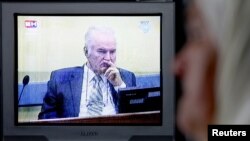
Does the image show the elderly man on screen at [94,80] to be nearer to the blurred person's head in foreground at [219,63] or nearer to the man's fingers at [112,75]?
the man's fingers at [112,75]

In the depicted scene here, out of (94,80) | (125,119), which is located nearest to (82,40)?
(94,80)

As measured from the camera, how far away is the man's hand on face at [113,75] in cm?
184

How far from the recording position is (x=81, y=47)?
1830mm

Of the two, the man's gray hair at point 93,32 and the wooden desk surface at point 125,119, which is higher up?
the man's gray hair at point 93,32

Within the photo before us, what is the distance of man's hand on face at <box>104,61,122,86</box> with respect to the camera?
6.05 feet

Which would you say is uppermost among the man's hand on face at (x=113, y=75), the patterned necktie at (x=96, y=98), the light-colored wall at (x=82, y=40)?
the light-colored wall at (x=82, y=40)

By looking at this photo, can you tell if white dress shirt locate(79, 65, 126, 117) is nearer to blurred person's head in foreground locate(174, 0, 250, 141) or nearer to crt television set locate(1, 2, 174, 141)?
crt television set locate(1, 2, 174, 141)

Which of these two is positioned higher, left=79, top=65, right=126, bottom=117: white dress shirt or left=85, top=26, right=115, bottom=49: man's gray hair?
left=85, top=26, right=115, bottom=49: man's gray hair

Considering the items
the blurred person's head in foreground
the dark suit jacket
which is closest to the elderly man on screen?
the dark suit jacket

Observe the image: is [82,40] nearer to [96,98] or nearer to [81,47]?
[81,47]

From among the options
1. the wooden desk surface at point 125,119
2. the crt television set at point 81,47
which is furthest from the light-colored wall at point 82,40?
the wooden desk surface at point 125,119

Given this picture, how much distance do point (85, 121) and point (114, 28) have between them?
39cm

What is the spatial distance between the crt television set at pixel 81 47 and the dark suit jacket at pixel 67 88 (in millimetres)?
24

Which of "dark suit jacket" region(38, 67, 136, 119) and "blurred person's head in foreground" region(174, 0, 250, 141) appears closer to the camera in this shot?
"blurred person's head in foreground" region(174, 0, 250, 141)
